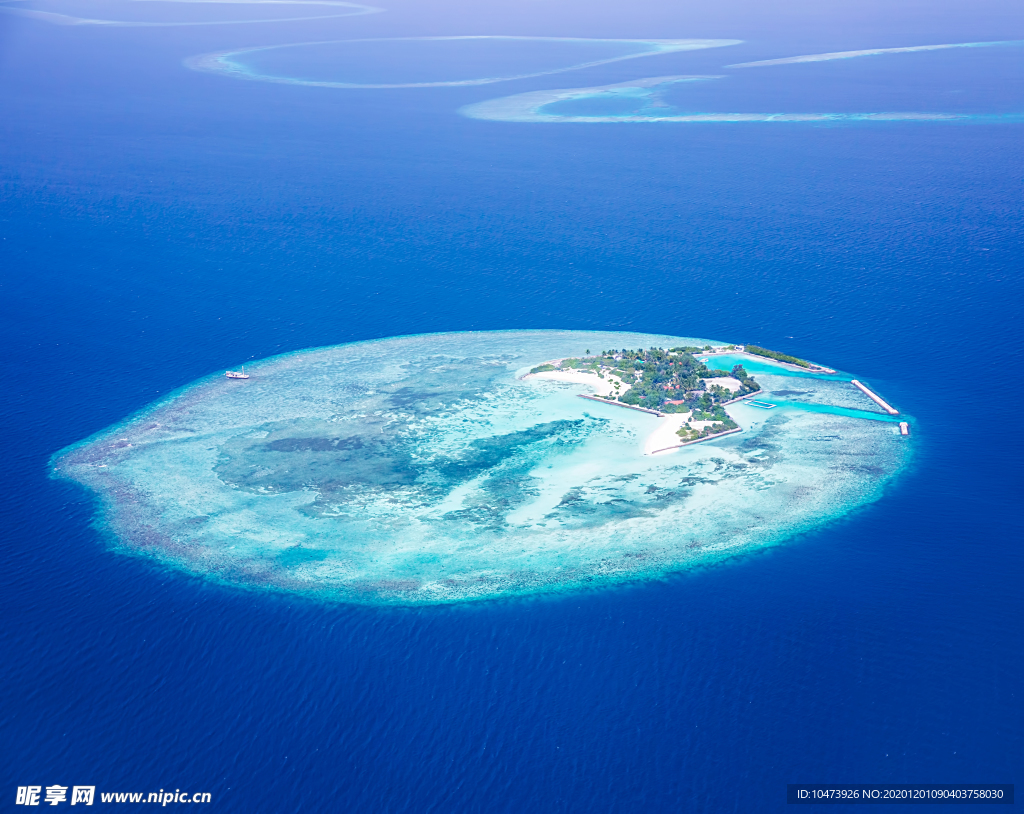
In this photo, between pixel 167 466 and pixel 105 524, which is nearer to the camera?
pixel 105 524

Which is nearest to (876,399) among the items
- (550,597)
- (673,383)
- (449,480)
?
(673,383)

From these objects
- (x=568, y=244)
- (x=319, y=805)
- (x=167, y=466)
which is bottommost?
(x=319, y=805)

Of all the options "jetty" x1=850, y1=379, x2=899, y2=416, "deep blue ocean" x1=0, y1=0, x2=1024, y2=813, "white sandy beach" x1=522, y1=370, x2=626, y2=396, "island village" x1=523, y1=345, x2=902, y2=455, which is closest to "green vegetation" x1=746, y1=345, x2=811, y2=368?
"island village" x1=523, y1=345, x2=902, y2=455

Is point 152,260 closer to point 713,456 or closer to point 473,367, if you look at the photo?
point 473,367

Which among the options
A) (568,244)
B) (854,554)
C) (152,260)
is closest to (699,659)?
(854,554)

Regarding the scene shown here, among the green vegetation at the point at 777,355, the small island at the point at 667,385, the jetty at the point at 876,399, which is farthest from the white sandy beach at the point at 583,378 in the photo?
the jetty at the point at 876,399

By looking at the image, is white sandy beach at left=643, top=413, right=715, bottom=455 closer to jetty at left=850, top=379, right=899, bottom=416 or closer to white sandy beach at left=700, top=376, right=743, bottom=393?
white sandy beach at left=700, top=376, right=743, bottom=393

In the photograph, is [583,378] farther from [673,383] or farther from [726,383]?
[726,383]
